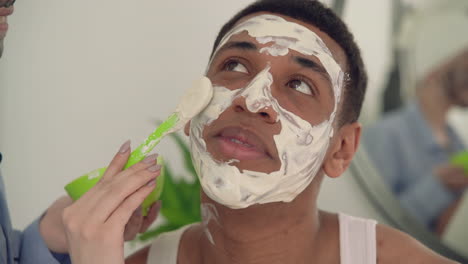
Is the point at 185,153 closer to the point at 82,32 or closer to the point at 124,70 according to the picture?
the point at 124,70

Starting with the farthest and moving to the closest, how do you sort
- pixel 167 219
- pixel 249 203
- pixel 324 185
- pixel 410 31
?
pixel 324 185 → pixel 410 31 → pixel 167 219 → pixel 249 203

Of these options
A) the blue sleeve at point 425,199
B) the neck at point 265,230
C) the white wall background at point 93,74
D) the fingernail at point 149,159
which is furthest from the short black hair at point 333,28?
the blue sleeve at point 425,199

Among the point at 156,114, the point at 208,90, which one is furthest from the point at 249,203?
the point at 156,114

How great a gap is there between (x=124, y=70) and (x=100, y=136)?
0.67 feet

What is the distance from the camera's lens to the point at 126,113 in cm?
158

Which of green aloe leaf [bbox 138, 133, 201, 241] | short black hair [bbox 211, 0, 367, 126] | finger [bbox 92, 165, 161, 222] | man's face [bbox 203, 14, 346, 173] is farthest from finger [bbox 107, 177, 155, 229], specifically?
green aloe leaf [bbox 138, 133, 201, 241]

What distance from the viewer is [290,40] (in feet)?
2.71

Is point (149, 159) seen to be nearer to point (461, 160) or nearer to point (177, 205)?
point (177, 205)

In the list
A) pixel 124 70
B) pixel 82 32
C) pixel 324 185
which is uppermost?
pixel 82 32

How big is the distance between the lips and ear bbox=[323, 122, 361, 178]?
161mm

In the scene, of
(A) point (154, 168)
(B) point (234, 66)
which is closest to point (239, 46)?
(B) point (234, 66)

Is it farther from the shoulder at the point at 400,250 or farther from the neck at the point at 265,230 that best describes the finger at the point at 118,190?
the shoulder at the point at 400,250

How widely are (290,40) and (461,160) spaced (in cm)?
94

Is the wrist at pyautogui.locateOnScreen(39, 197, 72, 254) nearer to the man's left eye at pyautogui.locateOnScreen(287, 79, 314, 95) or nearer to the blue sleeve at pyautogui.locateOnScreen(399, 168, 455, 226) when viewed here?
the man's left eye at pyautogui.locateOnScreen(287, 79, 314, 95)
